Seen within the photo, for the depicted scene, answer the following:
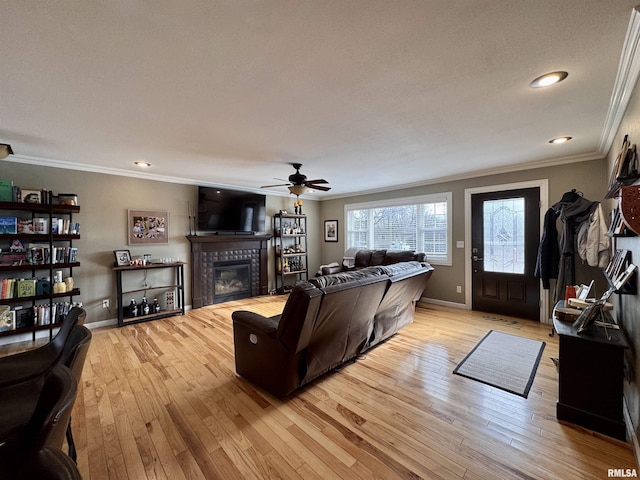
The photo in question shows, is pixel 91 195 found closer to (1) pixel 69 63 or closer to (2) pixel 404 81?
(1) pixel 69 63

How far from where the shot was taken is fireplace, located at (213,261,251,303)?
5.36 m

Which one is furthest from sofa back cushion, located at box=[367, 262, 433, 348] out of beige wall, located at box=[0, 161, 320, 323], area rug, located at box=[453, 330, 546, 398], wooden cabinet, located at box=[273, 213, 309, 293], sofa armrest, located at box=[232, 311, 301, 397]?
beige wall, located at box=[0, 161, 320, 323]

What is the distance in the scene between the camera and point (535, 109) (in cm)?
227

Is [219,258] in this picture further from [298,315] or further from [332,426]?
[332,426]

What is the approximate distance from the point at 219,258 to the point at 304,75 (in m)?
4.31

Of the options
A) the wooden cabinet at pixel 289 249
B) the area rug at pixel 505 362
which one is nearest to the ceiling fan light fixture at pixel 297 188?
the wooden cabinet at pixel 289 249

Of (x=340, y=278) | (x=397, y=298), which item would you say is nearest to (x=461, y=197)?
(x=397, y=298)

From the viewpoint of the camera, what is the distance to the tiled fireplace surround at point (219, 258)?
501 centimetres

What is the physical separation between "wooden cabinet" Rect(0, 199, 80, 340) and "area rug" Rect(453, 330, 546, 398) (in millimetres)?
5002

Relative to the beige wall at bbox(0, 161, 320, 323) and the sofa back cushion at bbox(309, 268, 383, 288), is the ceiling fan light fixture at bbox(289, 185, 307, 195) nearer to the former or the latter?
the sofa back cushion at bbox(309, 268, 383, 288)

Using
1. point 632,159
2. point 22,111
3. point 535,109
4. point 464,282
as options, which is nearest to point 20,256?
point 22,111

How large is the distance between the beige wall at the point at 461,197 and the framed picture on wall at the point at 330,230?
0.41 feet

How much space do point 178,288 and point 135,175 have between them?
205 centimetres

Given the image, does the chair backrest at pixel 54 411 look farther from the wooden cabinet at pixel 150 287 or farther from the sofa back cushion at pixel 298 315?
the wooden cabinet at pixel 150 287
